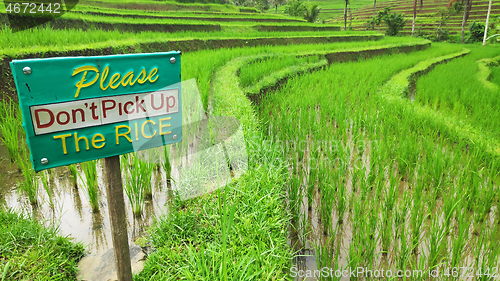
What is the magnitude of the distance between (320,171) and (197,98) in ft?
5.57

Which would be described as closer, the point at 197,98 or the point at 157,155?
the point at 157,155

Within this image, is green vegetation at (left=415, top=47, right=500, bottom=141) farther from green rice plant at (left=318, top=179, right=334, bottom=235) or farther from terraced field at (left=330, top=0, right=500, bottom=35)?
terraced field at (left=330, top=0, right=500, bottom=35)

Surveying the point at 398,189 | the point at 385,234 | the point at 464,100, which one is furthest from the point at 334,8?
the point at 385,234

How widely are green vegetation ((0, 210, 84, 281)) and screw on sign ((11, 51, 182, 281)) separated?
1.09 ft

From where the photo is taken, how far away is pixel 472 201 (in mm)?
1764

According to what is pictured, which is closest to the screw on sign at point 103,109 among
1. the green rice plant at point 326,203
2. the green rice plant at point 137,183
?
the green rice plant at point 137,183

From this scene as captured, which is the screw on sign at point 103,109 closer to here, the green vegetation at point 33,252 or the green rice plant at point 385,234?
the green vegetation at point 33,252

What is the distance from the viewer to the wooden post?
3.62ft

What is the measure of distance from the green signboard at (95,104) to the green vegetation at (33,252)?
1.79ft

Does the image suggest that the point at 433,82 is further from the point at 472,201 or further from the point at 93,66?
the point at 93,66

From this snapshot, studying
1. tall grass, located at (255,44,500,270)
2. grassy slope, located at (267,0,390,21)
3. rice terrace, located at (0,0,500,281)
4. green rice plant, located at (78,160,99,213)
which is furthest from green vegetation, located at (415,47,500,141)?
grassy slope, located at (267,0,390,21)

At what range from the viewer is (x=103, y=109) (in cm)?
99

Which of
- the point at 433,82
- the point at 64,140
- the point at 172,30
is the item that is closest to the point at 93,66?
the point at 64,140

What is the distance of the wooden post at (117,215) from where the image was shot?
1.10 m
